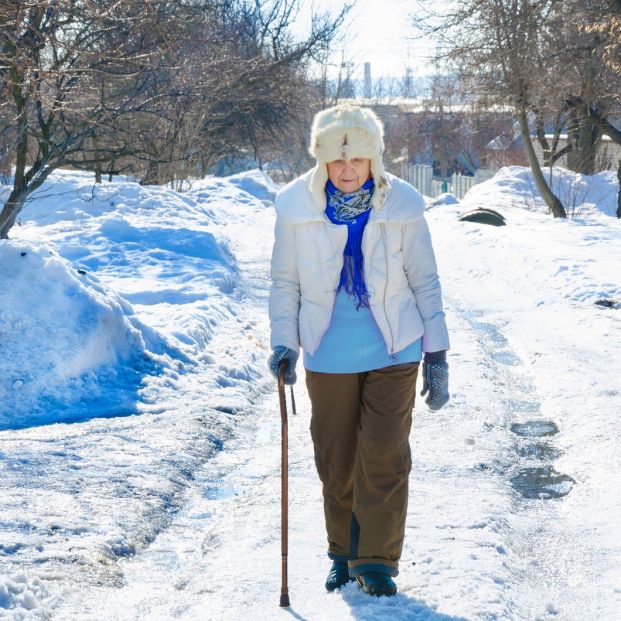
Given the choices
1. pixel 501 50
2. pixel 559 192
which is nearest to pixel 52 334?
pixel 501 50

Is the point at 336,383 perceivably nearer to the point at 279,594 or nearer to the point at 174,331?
the point at 279,594

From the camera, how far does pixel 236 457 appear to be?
6.49m

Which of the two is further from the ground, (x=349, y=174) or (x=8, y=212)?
(x=349, y=174)

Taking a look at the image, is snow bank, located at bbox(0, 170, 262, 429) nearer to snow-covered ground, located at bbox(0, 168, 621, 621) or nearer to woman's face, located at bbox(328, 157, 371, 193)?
snow-covered ground, located at bbox(0, 168, 621, 621)

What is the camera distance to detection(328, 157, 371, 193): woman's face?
3.91 meters

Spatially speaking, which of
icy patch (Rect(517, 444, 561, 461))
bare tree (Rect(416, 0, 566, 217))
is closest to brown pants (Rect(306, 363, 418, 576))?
icy patch (Rect(517, 444, 561, 461))

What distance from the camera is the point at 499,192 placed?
28734 millimetres

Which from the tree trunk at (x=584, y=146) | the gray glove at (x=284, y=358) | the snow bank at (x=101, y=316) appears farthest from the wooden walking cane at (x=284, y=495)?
the tree trunk at (x=584, y=146)

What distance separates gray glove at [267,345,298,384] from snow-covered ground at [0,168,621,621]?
83cm

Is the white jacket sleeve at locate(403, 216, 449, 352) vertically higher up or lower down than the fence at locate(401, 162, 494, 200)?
higher up

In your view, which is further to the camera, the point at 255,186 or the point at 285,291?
the point at 255,186

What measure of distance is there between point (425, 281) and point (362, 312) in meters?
0.27

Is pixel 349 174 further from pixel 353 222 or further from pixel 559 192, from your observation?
pixel 559 192

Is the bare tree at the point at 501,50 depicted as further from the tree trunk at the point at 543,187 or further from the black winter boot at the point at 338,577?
the black winter boot at the point at 338,577
